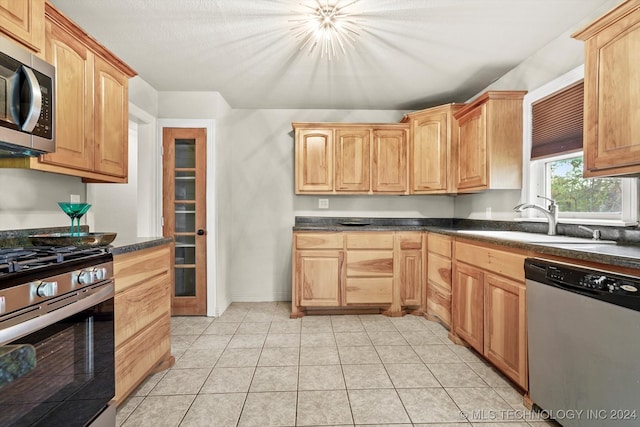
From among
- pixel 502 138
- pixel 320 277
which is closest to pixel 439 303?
pixel 320 277

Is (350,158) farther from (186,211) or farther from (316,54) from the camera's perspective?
(186,211)

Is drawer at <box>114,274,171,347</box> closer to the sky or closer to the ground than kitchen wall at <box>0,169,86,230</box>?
closer to the ground

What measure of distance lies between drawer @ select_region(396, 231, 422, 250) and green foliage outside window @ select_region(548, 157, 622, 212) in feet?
4.01

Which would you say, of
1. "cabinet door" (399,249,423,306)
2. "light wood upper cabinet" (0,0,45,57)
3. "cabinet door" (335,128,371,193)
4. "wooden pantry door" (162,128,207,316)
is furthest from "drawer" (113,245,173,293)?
"cabinet door" (399,249,423,306)

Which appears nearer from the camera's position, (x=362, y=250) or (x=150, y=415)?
(x=150, y=415)

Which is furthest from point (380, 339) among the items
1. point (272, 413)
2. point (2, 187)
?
point (2, 187)

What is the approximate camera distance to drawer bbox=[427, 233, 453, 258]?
2.75m

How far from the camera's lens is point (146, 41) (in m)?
2.33

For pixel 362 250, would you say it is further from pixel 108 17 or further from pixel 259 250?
pixel 108 17

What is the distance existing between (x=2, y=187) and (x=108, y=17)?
1.26 metres

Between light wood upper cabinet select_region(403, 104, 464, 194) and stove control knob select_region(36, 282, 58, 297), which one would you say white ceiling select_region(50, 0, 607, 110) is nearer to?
light wood upper cabinet select_region(403, 104, 464, 194)

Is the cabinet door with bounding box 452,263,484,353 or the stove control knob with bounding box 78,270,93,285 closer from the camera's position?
the stove control knob with bounding box 78,270,93,285

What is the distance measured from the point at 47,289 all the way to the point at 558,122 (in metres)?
3.16

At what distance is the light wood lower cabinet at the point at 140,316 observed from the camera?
1.62m
